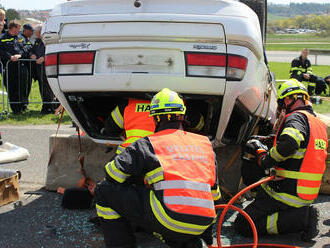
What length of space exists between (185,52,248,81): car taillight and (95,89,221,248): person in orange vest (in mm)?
352

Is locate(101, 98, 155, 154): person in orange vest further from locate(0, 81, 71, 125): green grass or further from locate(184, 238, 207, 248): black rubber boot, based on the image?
locate(0, 81, 71, 125): green grass

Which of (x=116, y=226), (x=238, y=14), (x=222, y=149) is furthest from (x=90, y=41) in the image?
(x=222, y=149)

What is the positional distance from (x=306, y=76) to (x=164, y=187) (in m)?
11.9

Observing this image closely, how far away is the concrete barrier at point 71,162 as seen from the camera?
5109 mm

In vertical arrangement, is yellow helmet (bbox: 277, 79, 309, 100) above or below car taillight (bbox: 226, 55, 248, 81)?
below

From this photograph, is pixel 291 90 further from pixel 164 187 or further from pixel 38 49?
pixel 38 49

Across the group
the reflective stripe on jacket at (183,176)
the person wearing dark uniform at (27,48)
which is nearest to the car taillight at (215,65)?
the reflective stripe on jacket at (183,176)

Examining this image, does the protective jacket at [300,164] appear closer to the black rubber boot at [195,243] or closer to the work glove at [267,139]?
the work glove at [267,139]

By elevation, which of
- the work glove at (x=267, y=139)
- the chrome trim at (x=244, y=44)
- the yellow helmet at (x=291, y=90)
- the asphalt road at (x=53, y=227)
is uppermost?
the chrome trim at (x=244, y=44)

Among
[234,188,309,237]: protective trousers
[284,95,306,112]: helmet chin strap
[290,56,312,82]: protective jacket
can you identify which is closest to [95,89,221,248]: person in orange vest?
[234,188,309,237]: protective trousers

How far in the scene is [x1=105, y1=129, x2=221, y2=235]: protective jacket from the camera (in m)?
3.23

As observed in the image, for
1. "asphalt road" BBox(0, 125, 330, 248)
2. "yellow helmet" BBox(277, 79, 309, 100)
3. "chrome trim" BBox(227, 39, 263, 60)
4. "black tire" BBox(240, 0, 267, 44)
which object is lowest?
"asphalt road" BBox(0, 125, 330, 248)

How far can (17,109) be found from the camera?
9.83 m

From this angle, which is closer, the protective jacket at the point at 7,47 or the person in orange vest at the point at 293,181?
the person in orange vest at the point at 293,181
